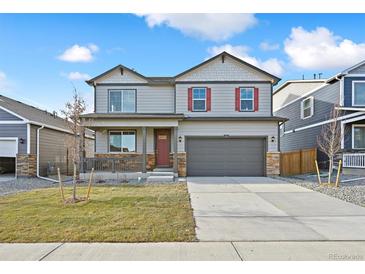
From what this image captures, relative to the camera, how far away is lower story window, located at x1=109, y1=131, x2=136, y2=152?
16.9 meters

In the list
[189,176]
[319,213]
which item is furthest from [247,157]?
[319,213]

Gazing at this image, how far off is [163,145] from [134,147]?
5.80 ft

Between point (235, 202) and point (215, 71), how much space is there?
1045cm

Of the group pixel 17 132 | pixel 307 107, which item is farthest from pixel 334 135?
pixel 17 132

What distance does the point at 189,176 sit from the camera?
53.6ft

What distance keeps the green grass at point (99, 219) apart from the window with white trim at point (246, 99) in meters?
8.96

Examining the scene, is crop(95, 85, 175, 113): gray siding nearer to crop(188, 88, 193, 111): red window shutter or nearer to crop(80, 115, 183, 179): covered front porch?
crop(188, 88, 193, 111): red window shutter

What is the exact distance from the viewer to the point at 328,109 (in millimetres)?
18219

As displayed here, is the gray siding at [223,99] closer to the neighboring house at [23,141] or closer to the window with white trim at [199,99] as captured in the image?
the window with white trim at [199,99]

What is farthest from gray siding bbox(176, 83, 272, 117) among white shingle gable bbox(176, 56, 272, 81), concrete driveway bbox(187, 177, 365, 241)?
concrete driveway bbox(187, 177, 365, 241)

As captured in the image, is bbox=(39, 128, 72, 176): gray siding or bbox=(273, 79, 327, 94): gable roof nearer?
bbox=(39, 128, 72, 176): gray siding

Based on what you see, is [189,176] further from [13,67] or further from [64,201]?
[13,67]

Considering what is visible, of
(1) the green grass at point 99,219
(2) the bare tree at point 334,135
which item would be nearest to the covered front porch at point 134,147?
(1) the green grass at point 99,219

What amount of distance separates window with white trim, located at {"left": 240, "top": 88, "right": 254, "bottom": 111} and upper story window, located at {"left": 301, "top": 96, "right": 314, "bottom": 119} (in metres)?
6.31
